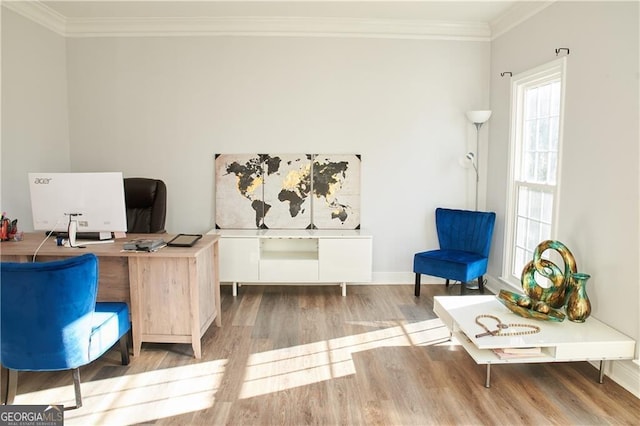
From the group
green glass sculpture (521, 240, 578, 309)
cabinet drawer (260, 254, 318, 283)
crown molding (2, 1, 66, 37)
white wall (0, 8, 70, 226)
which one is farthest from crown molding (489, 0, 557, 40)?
white wall (0, 8, 70, 226)

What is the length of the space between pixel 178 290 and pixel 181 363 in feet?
1.59

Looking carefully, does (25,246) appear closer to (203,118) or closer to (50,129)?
(50,129)

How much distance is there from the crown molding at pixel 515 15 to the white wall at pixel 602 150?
0.47 feet

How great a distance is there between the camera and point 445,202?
199 inches

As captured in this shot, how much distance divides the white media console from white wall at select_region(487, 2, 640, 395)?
5.89 feet

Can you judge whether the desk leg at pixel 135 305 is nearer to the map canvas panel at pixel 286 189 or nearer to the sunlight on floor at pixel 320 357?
the sunlight on floor at pixel 320 357

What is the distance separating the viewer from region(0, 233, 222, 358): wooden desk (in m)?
3.14

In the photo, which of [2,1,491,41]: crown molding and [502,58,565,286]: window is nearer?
[502,58,565,286]: window

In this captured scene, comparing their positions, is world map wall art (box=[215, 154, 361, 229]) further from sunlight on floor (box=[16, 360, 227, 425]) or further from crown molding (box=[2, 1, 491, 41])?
sunlight on floor (box=[16, 360, 227, 425])

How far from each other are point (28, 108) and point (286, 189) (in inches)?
98.1

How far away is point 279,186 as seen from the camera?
16.3 feet

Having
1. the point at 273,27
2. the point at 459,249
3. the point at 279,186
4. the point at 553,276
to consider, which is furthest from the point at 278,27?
the point at 553,276

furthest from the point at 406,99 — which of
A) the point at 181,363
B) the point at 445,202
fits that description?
the point at 181,363

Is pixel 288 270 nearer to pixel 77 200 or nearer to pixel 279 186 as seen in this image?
pixel 279 186
